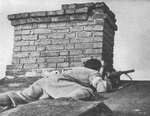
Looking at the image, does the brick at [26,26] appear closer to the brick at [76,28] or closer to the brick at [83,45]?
the brick at [76,28]

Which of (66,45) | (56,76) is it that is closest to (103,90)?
(56,76)

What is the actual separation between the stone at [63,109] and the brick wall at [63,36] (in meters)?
3.92

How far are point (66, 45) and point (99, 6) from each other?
4.06 ft

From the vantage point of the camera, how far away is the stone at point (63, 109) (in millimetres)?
4680

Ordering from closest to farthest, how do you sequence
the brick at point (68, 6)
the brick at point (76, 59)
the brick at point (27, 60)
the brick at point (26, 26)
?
the brick at point (76, 59)
the brick at point (68, 6)
the brick at point (27, 60)
the brick at point (26, 26)

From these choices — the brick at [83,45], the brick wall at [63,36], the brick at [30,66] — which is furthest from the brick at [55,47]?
the brick at [30,66]

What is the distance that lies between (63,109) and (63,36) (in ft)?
15.6

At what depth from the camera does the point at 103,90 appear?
245 inches

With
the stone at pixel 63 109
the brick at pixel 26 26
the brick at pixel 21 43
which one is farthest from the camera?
the brick at pixel 26 26

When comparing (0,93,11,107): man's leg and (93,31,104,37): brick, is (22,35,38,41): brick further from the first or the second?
(0,93,11,107): man's leg

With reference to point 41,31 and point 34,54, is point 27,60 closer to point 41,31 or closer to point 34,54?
point 34,54

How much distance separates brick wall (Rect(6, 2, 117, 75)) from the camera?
910 centimetres

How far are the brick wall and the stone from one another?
12.9 ft

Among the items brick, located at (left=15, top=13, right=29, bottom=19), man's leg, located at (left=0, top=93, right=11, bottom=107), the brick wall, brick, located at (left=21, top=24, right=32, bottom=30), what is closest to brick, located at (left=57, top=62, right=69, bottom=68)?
the brick wall
